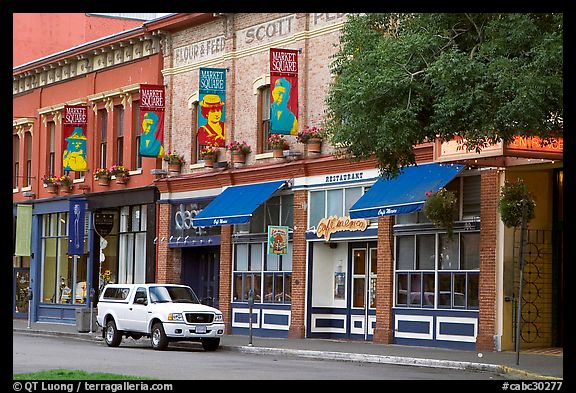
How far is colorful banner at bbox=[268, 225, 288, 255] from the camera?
1203 inches

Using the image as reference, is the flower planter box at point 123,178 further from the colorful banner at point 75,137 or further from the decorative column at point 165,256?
the decorative column at point 165,256

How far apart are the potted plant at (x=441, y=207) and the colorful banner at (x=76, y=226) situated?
18138mm

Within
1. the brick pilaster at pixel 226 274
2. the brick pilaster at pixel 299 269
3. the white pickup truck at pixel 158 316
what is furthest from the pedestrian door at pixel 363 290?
the brick pilaster at pixel 226 274

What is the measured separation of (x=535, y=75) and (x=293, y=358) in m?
10.3

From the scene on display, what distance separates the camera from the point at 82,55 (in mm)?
43625

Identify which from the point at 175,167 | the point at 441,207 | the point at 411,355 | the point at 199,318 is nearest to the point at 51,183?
the point at 175,167

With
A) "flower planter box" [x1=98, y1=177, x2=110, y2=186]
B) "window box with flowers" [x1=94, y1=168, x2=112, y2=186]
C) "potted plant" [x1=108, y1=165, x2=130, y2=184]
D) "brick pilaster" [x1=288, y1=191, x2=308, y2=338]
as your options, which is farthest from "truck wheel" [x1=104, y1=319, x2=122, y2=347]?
"flower planter box" [x1=98, y1=177, x2=110, y2=186]

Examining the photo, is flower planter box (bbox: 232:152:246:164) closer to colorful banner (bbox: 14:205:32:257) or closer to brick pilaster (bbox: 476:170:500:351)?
brick pilaster (bbox: 476:170:500:351)

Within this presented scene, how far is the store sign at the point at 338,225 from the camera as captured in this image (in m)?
30.2

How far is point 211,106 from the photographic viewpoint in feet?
113

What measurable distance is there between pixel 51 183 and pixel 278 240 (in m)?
16.7

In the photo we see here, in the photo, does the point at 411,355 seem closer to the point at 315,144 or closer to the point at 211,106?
the point at 315,144
